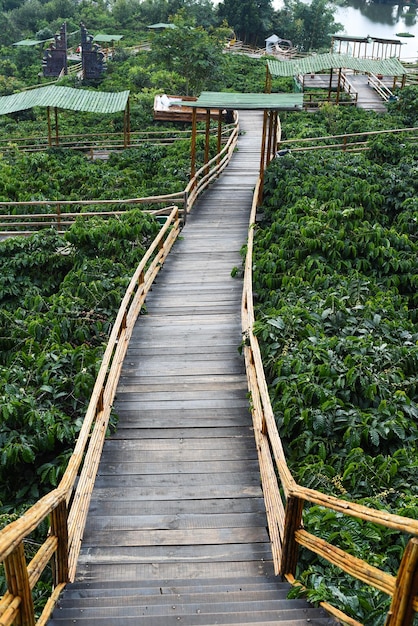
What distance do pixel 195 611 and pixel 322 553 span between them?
0.88 metres

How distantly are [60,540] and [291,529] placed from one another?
158 cm

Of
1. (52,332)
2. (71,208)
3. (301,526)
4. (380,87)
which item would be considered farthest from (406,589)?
(380,87)

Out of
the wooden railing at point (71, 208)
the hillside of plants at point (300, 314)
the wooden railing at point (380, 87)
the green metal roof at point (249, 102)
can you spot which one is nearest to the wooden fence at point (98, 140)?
the hillside of plants at point (300, 314)

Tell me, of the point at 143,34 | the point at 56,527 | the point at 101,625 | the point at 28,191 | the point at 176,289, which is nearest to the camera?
the point at 101,625

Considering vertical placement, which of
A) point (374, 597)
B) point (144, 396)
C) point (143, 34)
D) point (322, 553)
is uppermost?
point (143, 34)

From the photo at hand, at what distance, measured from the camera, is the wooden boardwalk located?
445 cm

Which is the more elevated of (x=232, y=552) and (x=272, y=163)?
(x=272, y=163)

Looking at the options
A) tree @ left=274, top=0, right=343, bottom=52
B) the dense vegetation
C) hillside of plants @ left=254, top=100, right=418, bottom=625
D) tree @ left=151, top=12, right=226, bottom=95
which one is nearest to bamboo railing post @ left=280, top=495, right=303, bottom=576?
hillside of plants @ left=254, top=100, right=418, bottom=625

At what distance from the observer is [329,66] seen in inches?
1033

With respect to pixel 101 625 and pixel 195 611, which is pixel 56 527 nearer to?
pixel 101 625

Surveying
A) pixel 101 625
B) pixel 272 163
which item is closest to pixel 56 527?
pixel 101 625

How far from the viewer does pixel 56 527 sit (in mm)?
4668

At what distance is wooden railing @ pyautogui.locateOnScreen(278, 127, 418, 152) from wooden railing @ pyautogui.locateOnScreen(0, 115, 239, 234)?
3308 millimetres

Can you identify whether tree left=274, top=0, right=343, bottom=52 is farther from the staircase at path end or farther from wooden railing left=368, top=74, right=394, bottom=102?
the staircase at path end
